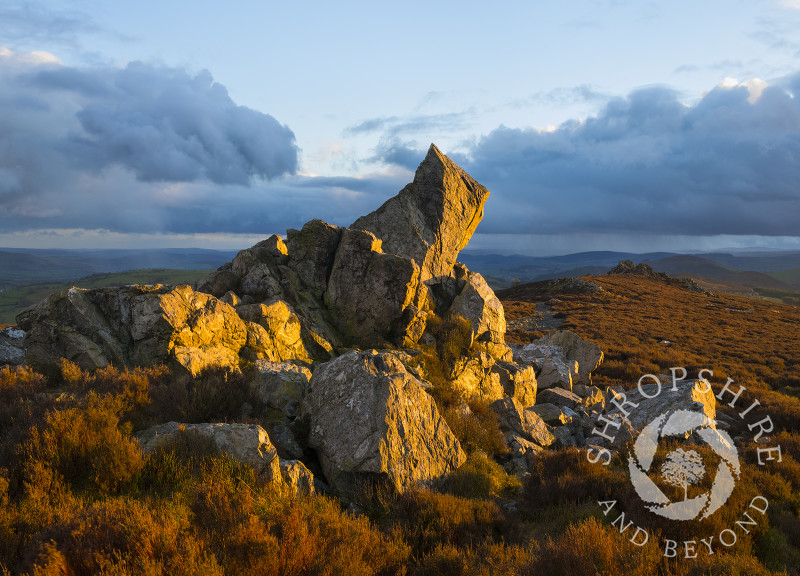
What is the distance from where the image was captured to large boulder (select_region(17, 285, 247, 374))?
1199cm

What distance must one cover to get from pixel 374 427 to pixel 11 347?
16.4 meters

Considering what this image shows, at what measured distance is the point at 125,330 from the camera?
12820 millimetres

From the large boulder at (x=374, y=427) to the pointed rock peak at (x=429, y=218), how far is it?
1174 centimetres

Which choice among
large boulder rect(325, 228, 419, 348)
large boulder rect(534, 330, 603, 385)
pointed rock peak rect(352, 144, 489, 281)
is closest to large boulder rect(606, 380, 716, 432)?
large boulder rect(534, 330, 603, 385)

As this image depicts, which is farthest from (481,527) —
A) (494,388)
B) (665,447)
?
(494,388)

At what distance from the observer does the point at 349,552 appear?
554 centimetres

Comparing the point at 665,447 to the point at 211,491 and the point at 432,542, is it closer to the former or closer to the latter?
the point at 432,542

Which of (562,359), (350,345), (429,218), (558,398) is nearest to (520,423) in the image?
(558,398)

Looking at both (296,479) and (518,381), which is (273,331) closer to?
(296,479)

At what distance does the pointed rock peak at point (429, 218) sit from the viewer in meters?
22.3

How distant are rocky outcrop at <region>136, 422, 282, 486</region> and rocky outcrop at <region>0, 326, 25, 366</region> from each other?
10.6 meters

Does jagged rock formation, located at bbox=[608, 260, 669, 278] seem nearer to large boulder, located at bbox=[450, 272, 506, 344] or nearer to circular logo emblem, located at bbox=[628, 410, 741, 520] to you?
large boulder, located at bbox=[450, 272, 506, 344]

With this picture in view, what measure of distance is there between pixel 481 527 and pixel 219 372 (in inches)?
321

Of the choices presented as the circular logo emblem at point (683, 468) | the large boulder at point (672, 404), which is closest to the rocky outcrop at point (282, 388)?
the circular logo emblem at point (683, 468)
